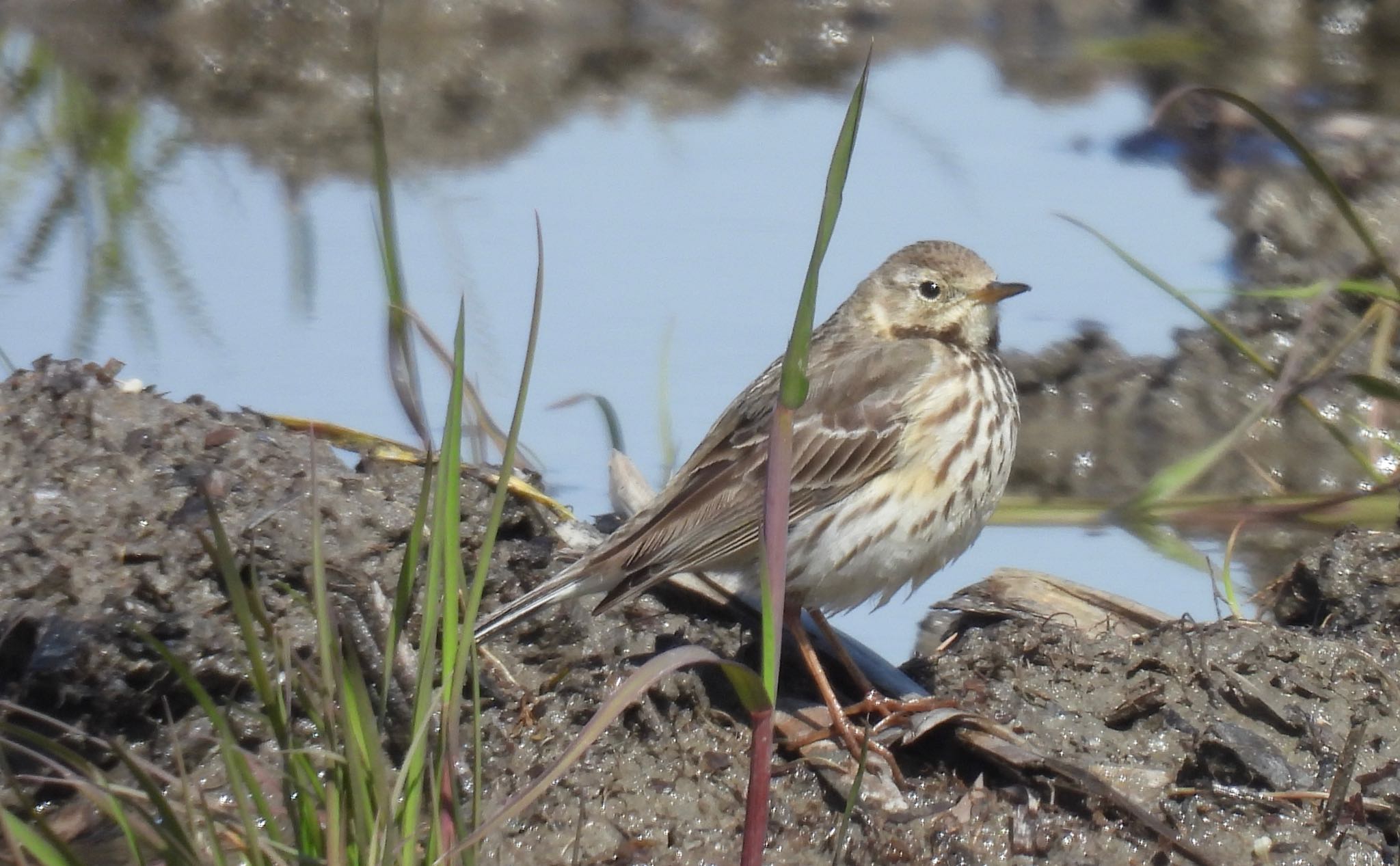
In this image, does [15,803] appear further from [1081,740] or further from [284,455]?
[1081,740]

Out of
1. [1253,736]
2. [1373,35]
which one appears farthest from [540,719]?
[1373,35]

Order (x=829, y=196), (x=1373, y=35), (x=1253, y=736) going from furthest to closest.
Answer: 1. (x=1373, y=35)
2. (x=1253, y=736)
3. (x=829, y=196)

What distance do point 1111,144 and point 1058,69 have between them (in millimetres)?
1972

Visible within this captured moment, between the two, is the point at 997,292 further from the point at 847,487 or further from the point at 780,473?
the point at 780,473

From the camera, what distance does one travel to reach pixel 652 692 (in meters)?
4.89

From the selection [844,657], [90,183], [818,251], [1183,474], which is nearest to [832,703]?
[844,657]

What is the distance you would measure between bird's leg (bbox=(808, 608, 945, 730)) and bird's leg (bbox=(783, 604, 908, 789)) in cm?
6

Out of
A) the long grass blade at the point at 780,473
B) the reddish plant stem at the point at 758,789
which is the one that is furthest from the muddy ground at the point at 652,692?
the long grass blade at the point at 780,473

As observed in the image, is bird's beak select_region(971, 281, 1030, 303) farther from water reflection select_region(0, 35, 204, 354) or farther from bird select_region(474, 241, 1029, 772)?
water reflection select_region(0, 35, 204, 354)

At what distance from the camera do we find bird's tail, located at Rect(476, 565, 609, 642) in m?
4.96

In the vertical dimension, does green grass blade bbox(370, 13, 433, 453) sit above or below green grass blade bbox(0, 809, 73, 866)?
above

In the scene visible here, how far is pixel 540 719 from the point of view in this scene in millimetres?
4883

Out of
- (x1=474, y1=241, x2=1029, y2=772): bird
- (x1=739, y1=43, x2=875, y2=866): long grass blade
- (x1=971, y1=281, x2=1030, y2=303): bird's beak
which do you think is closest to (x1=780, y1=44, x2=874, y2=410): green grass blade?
(x1=739, y1=43, x2=875, y2=866): long grass blade

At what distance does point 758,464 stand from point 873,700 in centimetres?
87
